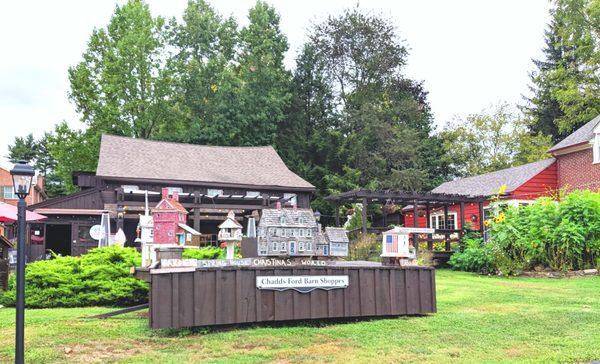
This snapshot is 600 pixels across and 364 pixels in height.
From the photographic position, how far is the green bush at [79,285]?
38.5ft

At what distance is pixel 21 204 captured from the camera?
20.9 feet

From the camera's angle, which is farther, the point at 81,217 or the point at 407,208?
the point at 407,208

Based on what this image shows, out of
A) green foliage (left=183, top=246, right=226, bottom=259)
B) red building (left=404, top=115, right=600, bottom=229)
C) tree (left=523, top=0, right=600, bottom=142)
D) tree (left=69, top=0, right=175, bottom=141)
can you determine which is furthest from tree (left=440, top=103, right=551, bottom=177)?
green foliage (left=183, top=246, right=226, bottom=259)

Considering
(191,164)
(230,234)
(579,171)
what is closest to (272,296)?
(230,234)

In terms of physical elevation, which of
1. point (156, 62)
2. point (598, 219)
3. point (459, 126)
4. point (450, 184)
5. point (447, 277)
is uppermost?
point (156, 62)

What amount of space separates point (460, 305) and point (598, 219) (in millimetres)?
8022

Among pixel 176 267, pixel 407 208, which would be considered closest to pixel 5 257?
pixel 176 267

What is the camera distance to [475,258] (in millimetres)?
19062

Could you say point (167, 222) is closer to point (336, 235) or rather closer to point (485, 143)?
point (336, 235)

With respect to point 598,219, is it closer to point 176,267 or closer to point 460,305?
point 460,305

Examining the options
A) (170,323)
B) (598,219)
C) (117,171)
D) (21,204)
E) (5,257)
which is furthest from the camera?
(117,171)

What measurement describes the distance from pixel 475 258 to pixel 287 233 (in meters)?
11.4

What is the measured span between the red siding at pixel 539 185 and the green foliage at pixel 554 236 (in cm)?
962

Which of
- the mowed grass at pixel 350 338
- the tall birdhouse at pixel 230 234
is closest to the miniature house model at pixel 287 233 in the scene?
the tall birdhouse at pixel 230 234
